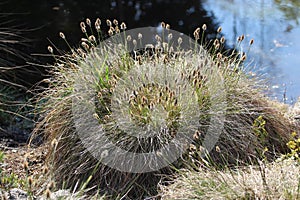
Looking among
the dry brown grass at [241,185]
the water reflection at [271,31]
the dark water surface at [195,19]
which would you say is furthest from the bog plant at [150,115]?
the dark water surface at [195,19]

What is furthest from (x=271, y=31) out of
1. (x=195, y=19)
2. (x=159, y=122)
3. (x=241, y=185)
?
(x=241, y=185)

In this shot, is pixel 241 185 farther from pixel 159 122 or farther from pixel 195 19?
pixel 195 19

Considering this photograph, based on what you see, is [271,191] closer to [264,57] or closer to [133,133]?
[133,133]

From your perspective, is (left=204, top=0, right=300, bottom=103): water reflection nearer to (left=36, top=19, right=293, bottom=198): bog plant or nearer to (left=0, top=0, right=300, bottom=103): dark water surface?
(left=0, top=0, right=300, bottom=103): dark water surface

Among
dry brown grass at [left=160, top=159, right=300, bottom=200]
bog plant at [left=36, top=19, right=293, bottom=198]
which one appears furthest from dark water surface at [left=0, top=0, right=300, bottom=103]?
dry brown grass at [left=160, top=159, right=300, bottom=200]

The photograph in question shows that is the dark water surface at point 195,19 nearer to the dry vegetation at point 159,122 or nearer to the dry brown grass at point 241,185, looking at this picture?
the dry vegetation at point 159,122

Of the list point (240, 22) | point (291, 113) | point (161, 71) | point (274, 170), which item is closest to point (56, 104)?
point (161, 71)
